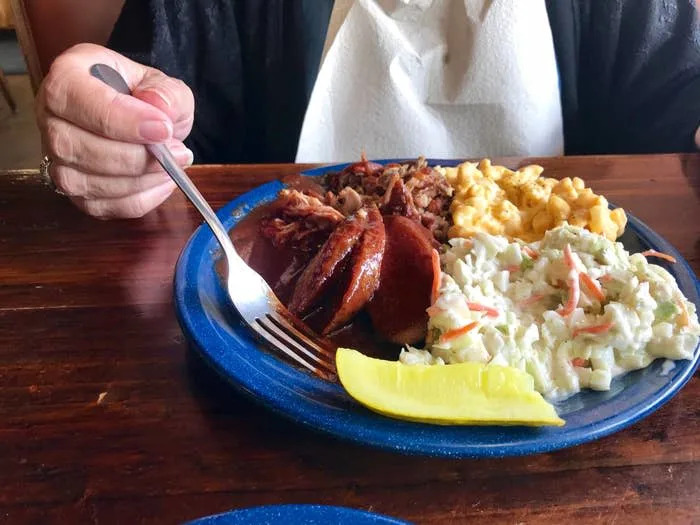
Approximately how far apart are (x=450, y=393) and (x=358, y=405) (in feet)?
0.47

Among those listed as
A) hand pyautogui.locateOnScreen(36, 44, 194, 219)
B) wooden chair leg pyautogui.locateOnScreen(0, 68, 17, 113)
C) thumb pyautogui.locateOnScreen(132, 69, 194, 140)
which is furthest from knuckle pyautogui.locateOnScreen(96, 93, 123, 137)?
wooden chair leg pyautogui.locateOnScreen(0, 68, 17, 113)

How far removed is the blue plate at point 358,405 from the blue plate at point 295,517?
26 centimetres

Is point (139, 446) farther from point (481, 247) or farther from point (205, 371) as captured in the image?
point (481, 247)

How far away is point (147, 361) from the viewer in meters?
1.20

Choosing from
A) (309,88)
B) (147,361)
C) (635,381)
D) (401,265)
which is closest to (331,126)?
(309,88)

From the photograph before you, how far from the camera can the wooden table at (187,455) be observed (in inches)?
36.8

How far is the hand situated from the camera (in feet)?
4.33

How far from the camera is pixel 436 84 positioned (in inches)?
90.7

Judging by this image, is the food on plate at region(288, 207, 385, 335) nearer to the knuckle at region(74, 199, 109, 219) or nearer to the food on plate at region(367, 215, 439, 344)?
the food on plate at region(367, 215, 439, 344)

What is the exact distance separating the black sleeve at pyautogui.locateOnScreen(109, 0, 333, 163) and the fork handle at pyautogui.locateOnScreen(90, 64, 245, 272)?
0.58 metres

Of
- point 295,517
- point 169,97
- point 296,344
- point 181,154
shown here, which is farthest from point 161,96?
point 295,517

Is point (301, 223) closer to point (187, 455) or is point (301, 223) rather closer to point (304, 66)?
point (187, 455)

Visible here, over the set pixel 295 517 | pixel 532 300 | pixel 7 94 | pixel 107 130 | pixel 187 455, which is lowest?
pixel 7 94

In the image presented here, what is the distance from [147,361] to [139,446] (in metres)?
0.21
